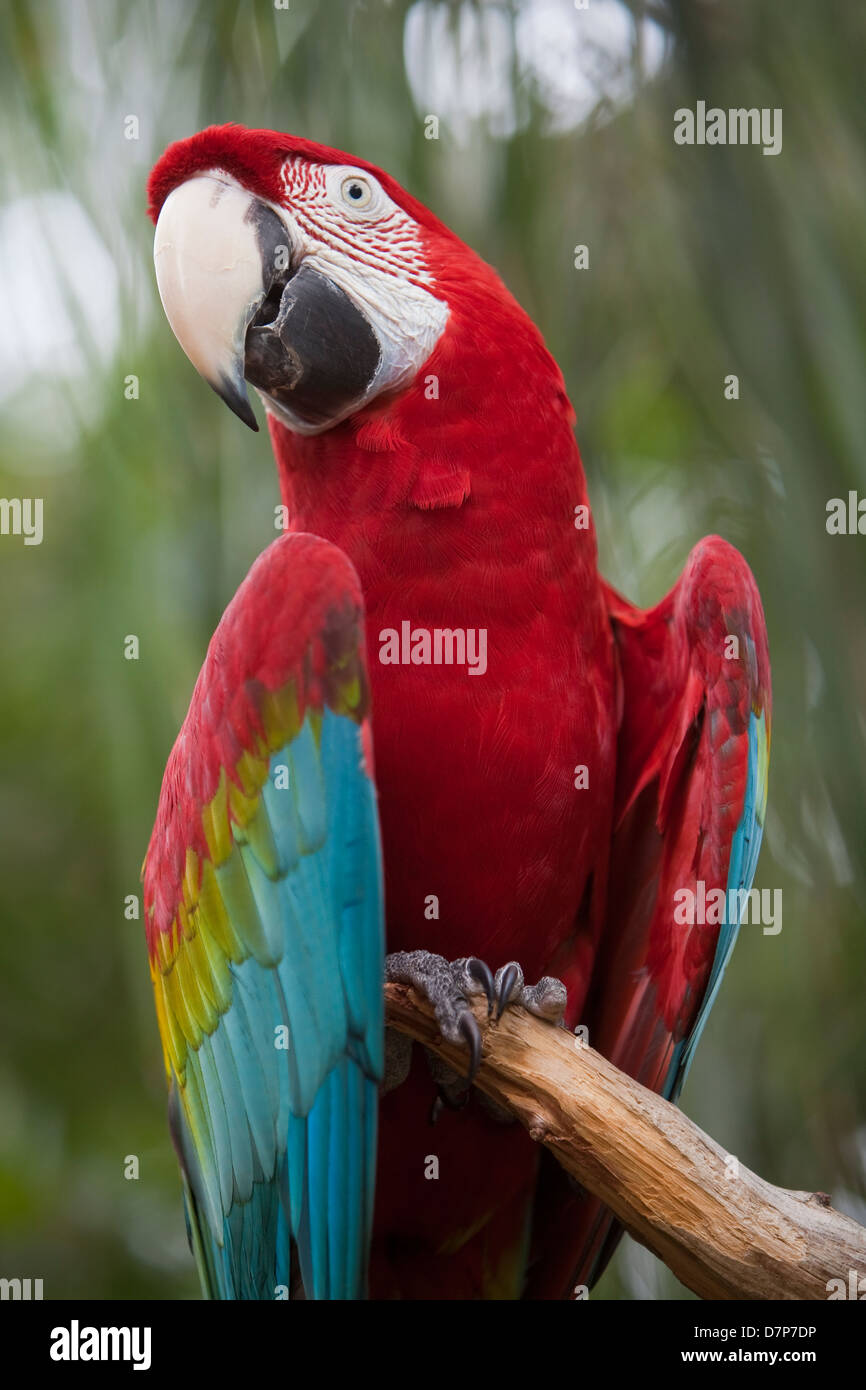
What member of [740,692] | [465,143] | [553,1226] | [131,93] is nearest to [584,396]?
[465,143]

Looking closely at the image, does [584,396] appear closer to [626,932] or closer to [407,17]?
[407,17]

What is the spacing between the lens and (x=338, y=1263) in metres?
0.97

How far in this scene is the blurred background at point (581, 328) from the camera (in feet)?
4.50

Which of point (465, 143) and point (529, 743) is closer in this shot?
point (529, 743)

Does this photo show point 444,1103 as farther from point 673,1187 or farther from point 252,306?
point 252,306

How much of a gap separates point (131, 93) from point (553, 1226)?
4.76ft

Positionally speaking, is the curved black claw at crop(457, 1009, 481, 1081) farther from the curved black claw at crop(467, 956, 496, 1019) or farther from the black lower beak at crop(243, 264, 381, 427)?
the black lower beak at crop(243, 264, 381, 427)

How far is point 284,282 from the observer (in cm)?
109

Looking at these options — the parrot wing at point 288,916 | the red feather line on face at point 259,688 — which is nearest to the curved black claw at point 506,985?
the parrot wing at point 288,916

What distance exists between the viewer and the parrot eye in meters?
1.13

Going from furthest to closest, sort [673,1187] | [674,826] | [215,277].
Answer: [674,826] < [215,277] < [673,1187]

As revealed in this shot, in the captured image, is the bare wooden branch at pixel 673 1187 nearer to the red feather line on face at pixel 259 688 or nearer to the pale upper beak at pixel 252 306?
the red feather line on face at pixel 259 688

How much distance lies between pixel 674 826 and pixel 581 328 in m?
0.70

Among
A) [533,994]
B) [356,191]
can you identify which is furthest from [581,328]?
[533,994]
